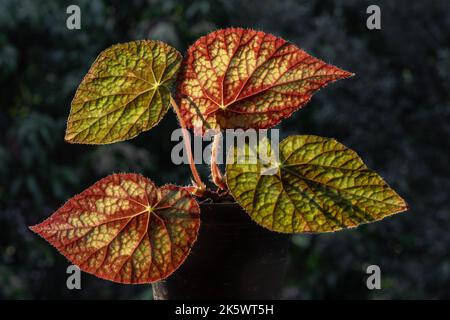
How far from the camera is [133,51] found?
0.64 metres

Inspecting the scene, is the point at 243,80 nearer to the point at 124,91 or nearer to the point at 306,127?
the point at 124,91

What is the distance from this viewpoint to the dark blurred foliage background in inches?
91.4

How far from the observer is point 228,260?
638 mm

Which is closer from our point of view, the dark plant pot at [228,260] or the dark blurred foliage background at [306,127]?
the dark plant pot at [228,260]

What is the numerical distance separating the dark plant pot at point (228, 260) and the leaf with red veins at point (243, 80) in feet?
0.32

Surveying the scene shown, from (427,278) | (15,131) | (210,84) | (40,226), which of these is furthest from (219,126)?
(15,131)

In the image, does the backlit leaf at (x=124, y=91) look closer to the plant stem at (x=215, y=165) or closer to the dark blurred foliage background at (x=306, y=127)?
the plant stem at (x=215, y=165)

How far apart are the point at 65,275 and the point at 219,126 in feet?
6.91

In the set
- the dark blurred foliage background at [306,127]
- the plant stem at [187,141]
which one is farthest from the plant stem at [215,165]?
the dark blurred foliage background at [306,127]

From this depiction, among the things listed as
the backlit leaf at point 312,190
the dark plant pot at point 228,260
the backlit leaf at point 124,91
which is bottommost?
the dark plant pot at point 228,260

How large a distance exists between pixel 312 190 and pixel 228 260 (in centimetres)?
12

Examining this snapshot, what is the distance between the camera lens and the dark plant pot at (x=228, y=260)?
0.63 meters

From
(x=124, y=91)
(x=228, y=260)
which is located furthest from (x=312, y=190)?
(x=124, y=91)

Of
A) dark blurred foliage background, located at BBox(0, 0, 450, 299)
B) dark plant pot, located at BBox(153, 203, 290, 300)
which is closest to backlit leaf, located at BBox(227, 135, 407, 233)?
dark plant pot, located at BBox(153, 203, 290, 300)
